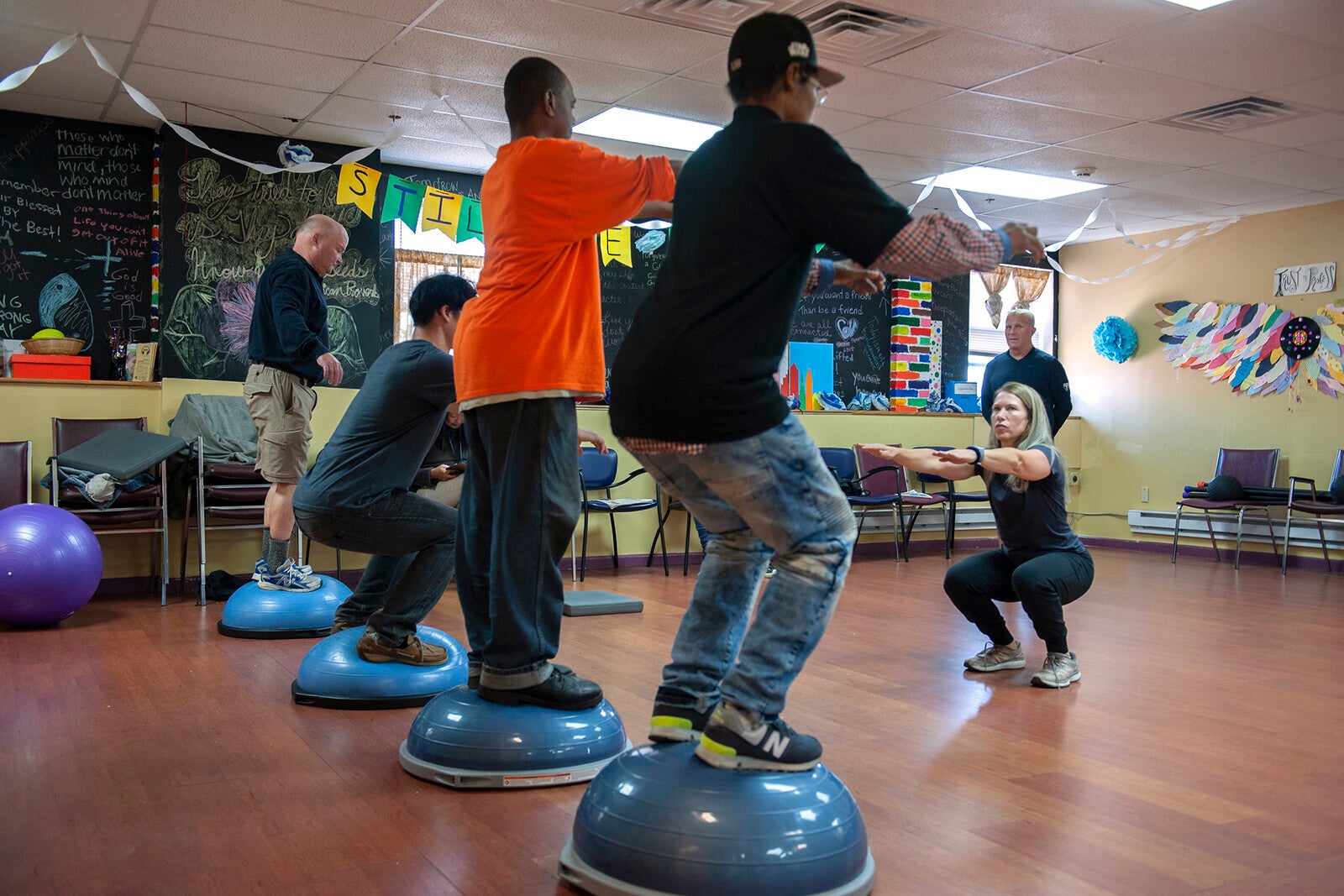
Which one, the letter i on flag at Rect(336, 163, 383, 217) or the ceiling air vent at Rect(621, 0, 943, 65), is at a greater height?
the ceiling air vent at Rect(621, 0, 943, 65)

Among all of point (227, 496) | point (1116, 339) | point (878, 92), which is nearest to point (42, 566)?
point (227, 496)

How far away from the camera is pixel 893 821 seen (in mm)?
2338

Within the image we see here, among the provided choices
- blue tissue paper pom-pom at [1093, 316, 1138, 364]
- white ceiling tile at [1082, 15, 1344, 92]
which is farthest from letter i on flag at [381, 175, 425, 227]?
blue tissue paper pom-pom at [1093, 316, 1138, 364]

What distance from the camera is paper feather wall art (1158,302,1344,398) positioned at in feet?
26.5

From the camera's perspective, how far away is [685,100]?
589 centimetres

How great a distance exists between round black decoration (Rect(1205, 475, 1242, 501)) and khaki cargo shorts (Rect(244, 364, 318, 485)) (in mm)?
6479

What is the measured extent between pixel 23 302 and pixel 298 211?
159 centimetres

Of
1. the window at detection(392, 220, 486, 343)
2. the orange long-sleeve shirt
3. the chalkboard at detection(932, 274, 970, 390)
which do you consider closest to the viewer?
the orange long-sleeve shirt

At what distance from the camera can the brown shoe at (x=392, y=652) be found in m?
3.29

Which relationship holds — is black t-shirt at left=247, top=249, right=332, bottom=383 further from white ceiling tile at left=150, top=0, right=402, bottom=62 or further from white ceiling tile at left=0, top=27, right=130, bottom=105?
white ceiling tile at left=0, top=27, right=130, bottom=105

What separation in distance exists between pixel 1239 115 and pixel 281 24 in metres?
5.03

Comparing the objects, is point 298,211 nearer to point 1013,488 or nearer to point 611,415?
point 1013,488

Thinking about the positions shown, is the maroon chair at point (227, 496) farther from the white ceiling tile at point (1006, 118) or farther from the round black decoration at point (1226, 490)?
the round black decoration at point (1226, 490)

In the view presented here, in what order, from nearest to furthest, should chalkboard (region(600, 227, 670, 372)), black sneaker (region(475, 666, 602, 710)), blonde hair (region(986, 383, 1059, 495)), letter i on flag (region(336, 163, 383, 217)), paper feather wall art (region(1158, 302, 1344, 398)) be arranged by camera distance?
black sneaker (region(475, 666, 602, 710)), blonde hair (region(986, 383, 1059, 495)), letter i on flag (region(336, 163, 383, 217)), chalkboard (region(600, 227, 670, 372)), paper feather wall art (region(1158, 302, 1344, 398))
